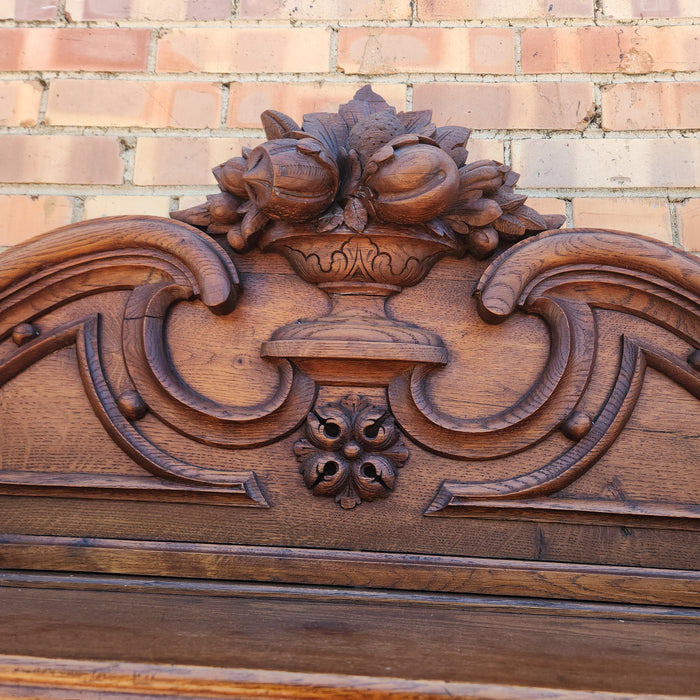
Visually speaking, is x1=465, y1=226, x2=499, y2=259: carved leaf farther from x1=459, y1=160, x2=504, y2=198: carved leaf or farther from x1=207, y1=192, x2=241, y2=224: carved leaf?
x1=207, y1=192, x2=241, y2=224: carved leaf

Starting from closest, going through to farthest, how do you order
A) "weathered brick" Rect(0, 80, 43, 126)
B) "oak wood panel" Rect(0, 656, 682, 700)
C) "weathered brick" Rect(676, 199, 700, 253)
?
"oak wood panel" Rect(0, 656, 682, 700), "weathered brick" Rect(676, 199, 700, 253), "weathered brick" Rect(0, 80, 43, 126)

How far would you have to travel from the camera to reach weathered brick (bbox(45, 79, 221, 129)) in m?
1.12

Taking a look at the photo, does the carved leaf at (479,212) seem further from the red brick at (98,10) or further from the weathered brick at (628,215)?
the red brick at (98,10)

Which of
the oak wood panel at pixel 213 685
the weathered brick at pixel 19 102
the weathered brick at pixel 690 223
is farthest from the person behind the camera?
the weathered brick at pixel 19 102

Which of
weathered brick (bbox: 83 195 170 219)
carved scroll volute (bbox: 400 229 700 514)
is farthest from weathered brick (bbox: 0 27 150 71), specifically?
carved scroll volute (bbox: 400 229 700 514)

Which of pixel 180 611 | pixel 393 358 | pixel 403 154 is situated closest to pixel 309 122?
pixel 403 154

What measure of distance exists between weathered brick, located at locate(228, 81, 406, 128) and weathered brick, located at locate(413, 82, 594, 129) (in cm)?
6

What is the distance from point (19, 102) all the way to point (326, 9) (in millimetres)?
546

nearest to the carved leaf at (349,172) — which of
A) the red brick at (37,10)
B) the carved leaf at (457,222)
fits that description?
the carved leaf at (457,222)

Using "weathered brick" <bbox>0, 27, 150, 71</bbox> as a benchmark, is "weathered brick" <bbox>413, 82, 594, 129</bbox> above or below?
below

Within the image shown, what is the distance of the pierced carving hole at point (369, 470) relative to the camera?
2.50ft

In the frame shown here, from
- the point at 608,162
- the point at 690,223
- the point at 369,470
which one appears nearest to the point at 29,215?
the point at 369,470

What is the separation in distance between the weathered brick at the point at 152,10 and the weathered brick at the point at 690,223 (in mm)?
818

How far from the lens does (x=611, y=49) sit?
1.09 metres
